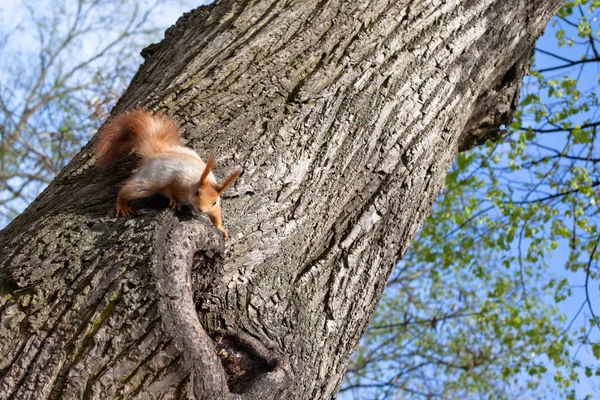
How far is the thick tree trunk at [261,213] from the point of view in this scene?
1.52 metres

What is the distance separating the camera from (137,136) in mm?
2203

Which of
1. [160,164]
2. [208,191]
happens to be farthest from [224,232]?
[160,164]

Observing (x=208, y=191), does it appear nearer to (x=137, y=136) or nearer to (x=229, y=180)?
(x=229, y=180)

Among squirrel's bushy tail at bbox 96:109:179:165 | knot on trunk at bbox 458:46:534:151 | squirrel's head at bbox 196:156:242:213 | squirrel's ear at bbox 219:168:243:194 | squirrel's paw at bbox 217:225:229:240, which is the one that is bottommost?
squirrel's paw at bbox 217:225:229:240

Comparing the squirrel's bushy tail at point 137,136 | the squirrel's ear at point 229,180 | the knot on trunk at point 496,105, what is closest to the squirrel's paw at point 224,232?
the squirrel's ear at point 229,180

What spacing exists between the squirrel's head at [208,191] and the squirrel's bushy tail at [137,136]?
0.27m

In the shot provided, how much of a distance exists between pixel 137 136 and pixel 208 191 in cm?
41

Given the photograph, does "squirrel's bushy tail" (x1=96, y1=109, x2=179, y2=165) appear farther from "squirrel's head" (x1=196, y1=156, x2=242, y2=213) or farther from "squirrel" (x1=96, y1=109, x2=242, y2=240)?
"squirrel's head" (x1=196, y1=156, x2=242, y2=213)

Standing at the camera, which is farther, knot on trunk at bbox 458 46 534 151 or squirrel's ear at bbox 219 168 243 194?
knot on trunk at bbox 458 46 534 151

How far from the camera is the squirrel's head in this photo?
192 centimetres

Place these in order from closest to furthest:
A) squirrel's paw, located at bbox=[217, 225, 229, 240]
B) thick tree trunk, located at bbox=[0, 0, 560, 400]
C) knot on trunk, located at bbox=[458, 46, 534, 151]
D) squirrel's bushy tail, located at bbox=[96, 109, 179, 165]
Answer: thick tree trunk, located at bbox=[0, 0, 560, 400] → squirrel's paw, located at bbox=[217, 225, 229, 240] → squirrel's bushy tail, located at bbox=[96, 109, 179, 165] → knot on trunk, located at bbox=[458, 46, 534, 151]

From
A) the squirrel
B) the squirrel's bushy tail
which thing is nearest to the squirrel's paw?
the squirrel

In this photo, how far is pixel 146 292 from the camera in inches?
60.7

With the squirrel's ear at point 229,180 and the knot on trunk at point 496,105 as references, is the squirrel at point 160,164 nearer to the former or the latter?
the squirrel's ear at point 229,180
